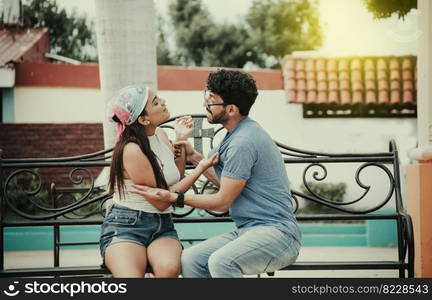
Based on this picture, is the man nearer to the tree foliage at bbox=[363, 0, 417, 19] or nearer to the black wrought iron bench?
the black wrought iron bench

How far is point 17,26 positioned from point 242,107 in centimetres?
1226

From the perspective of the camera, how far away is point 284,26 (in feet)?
74.5

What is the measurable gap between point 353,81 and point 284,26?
10648 millimetres

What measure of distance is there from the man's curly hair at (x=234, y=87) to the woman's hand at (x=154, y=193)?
1.76 ft

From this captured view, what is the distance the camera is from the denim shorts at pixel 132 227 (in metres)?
3.60

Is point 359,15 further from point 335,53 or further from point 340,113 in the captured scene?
point 340,113

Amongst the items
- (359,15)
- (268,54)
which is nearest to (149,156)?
(359,15)

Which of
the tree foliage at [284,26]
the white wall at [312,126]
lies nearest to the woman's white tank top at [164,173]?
the white wall at [312,126]

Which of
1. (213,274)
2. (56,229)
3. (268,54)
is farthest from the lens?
(268,54)

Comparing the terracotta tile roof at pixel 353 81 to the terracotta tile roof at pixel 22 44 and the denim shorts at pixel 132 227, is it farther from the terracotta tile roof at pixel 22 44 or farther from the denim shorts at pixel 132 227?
the denim shorts at pixel 132 227

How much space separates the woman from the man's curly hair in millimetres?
306

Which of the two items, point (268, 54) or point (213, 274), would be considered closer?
point (213, 274)

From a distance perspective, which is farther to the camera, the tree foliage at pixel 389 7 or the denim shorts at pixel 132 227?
the tree foliage at pixel 389 7

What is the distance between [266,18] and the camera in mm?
22891
